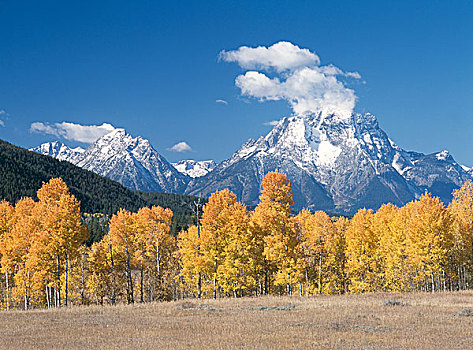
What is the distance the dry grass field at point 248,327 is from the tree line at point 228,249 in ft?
31.8

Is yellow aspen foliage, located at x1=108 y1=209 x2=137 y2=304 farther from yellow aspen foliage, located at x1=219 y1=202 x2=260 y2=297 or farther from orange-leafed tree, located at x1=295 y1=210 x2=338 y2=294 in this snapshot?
orange-leafed tree, located at x1=295 y1=210 x2=338 y2=294

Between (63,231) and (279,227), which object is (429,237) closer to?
(279,227)

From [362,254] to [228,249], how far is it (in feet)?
84.5

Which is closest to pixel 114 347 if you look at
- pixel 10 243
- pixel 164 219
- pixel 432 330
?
pixel 432 330

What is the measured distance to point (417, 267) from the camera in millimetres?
58188

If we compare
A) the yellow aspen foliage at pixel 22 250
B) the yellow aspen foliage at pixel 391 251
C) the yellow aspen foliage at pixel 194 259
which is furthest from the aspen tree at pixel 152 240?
the yellow aspen foliage at pixel 391 251

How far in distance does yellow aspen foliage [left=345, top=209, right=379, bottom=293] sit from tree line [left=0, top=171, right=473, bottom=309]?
0.17 meters

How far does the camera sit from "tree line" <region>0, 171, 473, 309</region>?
1809 inches

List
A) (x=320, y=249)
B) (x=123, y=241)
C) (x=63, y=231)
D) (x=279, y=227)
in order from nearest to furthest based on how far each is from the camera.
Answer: (x=63, y=231) → (x=279, y=227) → (x=123, y=241) → (x=320, y=249)

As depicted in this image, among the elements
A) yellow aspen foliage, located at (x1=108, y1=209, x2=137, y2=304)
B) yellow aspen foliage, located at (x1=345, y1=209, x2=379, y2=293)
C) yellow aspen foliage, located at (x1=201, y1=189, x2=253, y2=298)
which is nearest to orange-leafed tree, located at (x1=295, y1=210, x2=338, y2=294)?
yellow aspen foliage, located at (x1=345, y1=209, x2=379, y2=293)

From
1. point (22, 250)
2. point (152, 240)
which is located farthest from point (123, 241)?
point (22, 250)

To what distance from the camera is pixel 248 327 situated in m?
25.5

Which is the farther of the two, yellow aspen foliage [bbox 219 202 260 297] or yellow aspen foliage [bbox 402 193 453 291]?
yellow aspen foliage [bbox 402 193 453 291]

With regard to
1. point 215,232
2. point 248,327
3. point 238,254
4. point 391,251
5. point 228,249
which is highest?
point 215,232
